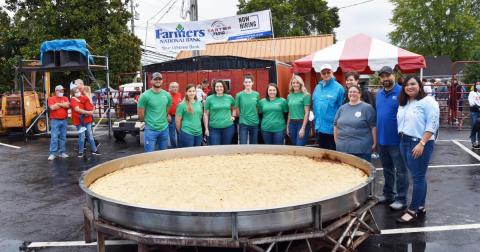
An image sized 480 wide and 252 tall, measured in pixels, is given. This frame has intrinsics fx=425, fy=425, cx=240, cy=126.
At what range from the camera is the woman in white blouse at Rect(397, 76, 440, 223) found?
14.6 ft

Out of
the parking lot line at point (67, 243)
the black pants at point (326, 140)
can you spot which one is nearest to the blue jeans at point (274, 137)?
the black pants at point (326, 140)

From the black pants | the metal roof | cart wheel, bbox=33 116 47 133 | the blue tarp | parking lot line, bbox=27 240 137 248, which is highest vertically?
the metal roof

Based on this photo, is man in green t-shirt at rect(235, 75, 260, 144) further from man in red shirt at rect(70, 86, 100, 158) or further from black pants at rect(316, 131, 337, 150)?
man in red shirt at rect(70, 86, 100, 158)

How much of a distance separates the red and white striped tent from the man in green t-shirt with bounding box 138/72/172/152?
4540 millimetres

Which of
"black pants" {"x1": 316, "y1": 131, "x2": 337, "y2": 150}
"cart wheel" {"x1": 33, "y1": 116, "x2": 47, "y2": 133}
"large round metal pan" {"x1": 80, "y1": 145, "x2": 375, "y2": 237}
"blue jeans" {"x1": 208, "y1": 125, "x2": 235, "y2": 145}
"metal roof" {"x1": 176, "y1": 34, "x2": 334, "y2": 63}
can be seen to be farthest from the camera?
"metal roof" {"x1": 176, "y1": 34, "x2": 334, "y2": 63}

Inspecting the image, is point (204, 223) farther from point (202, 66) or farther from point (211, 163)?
point (202, 66)

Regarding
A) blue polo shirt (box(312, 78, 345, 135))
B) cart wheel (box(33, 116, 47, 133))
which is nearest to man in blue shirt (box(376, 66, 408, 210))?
blue polo shirt (box(312, 78, 345, 135))

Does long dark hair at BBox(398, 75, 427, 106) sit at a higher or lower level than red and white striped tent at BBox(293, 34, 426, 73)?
lower

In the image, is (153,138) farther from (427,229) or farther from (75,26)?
(75,26)

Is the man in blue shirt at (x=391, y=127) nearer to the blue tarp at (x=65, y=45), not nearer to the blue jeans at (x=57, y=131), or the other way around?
the blue jeans at (x=57, y=131)

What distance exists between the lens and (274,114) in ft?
21.8

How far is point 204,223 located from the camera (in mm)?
2730

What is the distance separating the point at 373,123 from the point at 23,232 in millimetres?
4266

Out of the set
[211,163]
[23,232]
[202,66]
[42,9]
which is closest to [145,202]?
[211,163]
